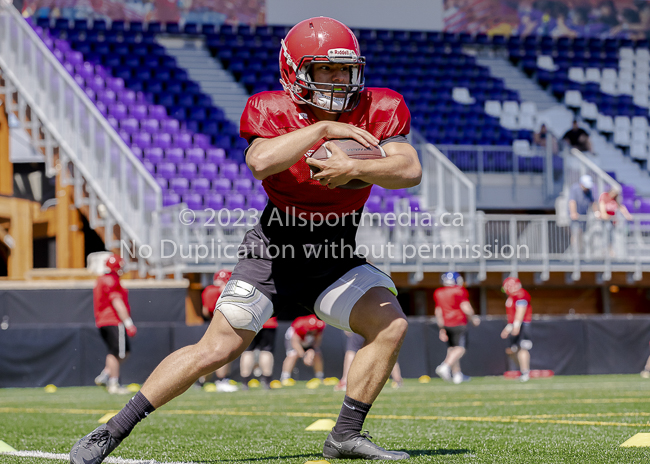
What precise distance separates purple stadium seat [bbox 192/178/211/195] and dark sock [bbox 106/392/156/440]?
13475 mm

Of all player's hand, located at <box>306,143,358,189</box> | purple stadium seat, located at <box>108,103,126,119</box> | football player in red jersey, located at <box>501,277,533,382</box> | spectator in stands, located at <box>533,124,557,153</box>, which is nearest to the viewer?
player's hand, located at <box>306,143,358,189</box>

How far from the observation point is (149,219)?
1438cm

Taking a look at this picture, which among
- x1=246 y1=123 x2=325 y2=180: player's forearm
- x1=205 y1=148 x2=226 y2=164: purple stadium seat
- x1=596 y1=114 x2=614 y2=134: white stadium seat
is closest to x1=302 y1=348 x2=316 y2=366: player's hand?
x1=205 y1=148 x2=226 y2=164: purple stadium seat

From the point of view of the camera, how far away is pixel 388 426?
566cm

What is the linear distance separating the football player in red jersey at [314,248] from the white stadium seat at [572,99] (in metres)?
18.5

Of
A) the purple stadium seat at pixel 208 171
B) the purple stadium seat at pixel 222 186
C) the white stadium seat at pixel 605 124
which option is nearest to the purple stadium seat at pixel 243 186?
the purple stadium seat at pixel 222 186

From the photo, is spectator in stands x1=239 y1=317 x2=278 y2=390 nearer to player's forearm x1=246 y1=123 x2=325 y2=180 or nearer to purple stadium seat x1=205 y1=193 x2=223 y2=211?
purple stadium seat x1=205 y1=193 x2=223 y2=211

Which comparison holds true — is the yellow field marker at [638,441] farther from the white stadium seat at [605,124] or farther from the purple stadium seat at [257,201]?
the white stadium seat at [605,124]

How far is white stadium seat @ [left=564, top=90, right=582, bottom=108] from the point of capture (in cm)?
2127

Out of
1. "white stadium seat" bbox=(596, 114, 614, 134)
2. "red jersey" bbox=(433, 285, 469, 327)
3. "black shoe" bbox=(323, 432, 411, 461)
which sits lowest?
"red jersey" bbox=(433, 285, 469, 327)

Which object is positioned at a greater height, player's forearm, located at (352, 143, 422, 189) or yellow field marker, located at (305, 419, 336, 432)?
player's forearm, located at (352, 143, 422, 189)

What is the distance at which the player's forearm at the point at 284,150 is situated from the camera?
3264mm

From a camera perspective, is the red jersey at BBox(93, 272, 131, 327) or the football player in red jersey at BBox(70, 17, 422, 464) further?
the red jersey at BBox(93, 272, 131, 327)

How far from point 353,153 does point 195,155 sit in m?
14.5
